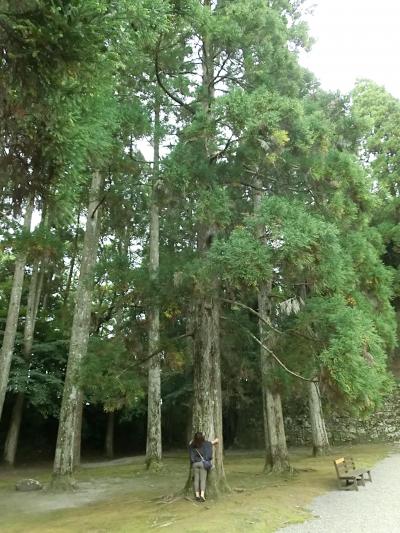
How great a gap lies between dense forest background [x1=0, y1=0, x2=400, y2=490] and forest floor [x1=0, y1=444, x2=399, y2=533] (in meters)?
0.83

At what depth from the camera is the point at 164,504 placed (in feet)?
23.2

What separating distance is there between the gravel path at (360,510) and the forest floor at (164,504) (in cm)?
28

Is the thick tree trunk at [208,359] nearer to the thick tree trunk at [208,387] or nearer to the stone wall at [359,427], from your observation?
the thick tree trunk at [208,387]

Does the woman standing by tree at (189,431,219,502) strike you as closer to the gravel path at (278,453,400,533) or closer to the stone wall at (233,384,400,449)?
the gravel path at (278,453,400,533)

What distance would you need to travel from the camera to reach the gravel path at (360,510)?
17.5 ft

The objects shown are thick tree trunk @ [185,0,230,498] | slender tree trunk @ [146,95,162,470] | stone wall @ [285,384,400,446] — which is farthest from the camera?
stone wall @ [285,384,400,446]

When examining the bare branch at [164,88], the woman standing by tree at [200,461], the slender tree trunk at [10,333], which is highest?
the bare branch at [164,88]

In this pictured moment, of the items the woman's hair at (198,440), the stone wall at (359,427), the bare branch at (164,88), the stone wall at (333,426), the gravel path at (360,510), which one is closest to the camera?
the gravel path at (360,510)

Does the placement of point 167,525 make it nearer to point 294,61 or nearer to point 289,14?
point 294,61

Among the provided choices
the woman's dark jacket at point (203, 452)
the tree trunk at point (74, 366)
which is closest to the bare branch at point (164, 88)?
the tree trunk at point (74, 366)

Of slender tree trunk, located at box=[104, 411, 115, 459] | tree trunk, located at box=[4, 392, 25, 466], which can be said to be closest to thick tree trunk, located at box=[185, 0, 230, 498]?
tree trunk, located at box=[4, 392, 25, 466]

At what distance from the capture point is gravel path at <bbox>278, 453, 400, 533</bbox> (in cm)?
532

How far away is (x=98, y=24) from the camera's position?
12.2 feet

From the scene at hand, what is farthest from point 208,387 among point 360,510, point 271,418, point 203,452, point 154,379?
point 154,379
